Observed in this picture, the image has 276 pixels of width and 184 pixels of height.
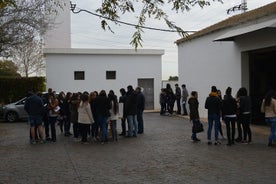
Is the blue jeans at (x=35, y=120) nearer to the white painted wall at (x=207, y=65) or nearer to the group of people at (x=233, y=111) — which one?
the group of people at (x=233, y=111)

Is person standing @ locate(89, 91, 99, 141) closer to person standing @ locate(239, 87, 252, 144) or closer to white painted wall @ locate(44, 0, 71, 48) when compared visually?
person standing @ locate(239, 87, 252, 144)

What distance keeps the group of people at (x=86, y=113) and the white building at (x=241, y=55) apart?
17.1 ft

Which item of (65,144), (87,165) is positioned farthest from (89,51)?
(87,165)

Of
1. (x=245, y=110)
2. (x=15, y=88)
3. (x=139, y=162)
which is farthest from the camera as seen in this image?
(x=15, y=88)

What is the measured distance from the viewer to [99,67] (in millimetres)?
32000

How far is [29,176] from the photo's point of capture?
909 cm

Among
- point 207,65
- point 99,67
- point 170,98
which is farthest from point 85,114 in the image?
point 99,67

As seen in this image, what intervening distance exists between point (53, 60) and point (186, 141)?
18836 mm

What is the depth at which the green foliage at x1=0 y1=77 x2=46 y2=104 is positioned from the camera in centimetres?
2919

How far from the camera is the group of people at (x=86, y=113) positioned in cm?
1422

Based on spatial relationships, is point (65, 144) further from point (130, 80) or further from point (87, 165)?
point (130, 80)

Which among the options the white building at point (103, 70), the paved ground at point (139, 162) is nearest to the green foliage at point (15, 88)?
the white building at point (103, 70)

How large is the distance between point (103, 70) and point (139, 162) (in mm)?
22020

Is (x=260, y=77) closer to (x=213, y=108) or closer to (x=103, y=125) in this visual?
(x=213, y=108)
